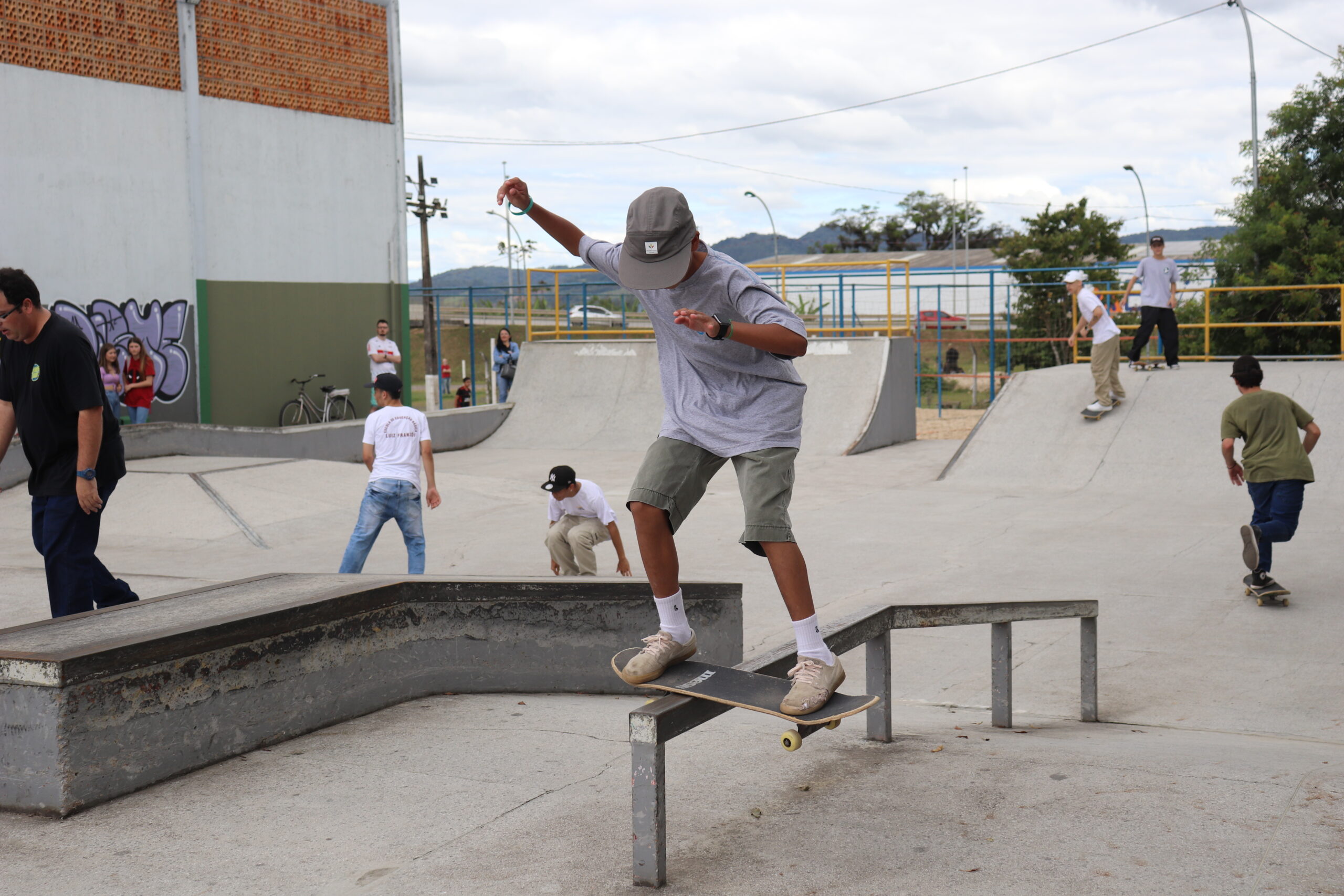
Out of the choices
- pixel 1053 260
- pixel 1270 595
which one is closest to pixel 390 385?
pixel 1270 595

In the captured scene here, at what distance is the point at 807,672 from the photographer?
3.46m

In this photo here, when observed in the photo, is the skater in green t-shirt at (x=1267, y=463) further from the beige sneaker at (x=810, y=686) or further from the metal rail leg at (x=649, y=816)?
the metal rail leg at (x=649, y=816)

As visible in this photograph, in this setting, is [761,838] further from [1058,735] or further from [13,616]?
[13,616]

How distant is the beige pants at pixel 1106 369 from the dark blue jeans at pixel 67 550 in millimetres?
13262

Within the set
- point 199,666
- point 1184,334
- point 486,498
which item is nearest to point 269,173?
point 486,498

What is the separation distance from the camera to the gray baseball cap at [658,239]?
3338 mm

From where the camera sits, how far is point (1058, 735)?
197 inches

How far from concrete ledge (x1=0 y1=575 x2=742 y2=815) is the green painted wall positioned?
546 inches

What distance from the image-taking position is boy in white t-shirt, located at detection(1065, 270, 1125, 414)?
1502 cm

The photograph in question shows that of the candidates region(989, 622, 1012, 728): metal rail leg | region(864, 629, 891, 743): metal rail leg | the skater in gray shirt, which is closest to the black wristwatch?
region(864, 629, 891, 743): metal rail leg

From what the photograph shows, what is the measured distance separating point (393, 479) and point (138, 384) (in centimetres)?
1005

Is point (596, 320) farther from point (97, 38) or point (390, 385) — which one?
point (390, 385)

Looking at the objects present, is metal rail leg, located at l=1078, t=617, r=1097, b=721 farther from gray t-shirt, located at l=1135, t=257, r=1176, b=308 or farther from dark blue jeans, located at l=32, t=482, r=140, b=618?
gray t-shirt, located at l=1135, t=257, r=1176, b=308

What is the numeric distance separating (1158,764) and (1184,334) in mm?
29212
